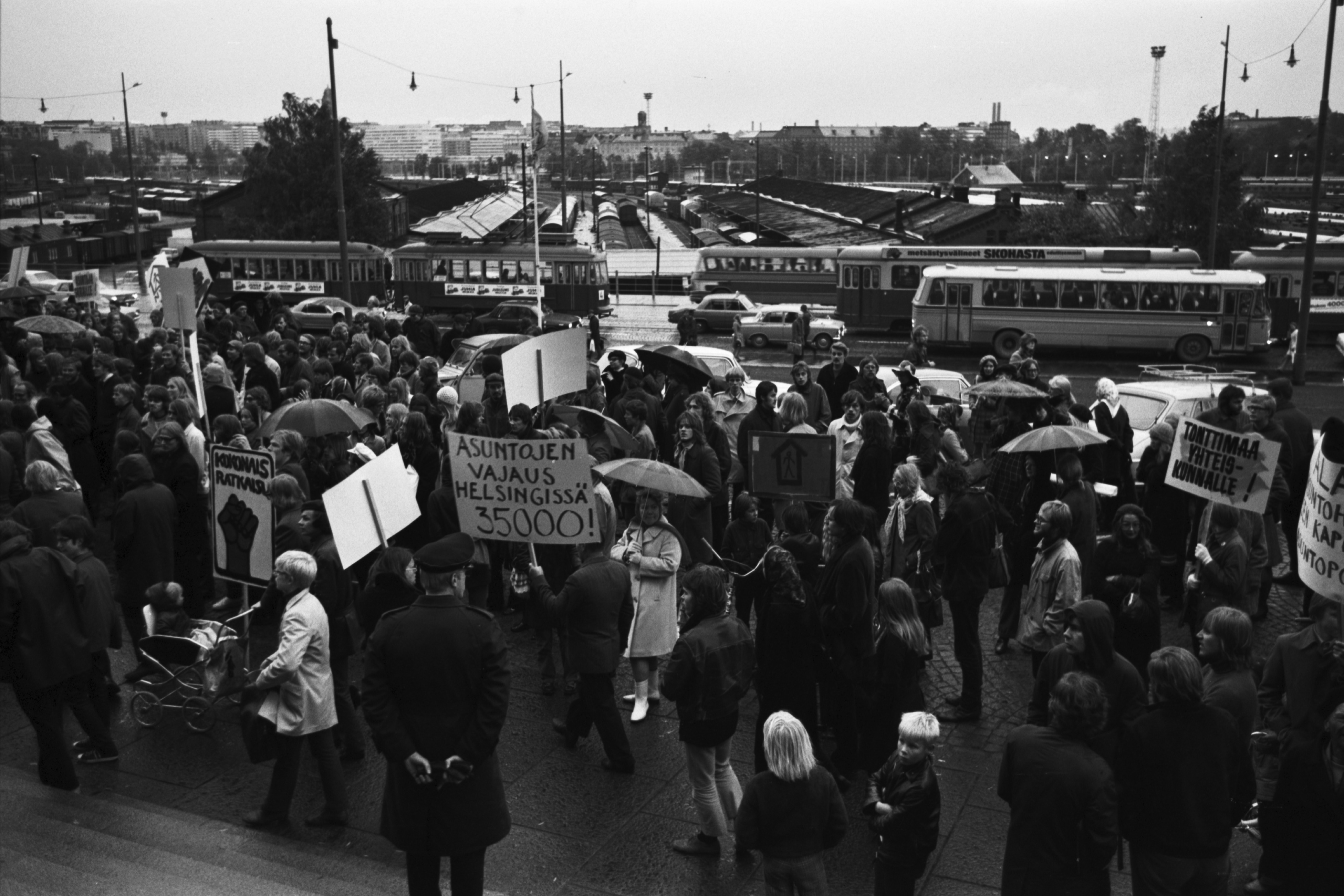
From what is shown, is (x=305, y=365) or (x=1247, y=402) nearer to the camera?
(x=1247, y=402)

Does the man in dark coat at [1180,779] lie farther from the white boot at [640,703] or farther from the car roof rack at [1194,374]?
the car roof rack at [1194,374]

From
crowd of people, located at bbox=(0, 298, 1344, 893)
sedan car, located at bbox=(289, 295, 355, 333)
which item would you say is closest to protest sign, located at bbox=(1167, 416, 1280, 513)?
crowd of people, located at bbox=(0, 298, 1344, 893)

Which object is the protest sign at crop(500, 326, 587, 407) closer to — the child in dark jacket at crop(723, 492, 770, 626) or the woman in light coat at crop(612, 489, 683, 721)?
the woman in light coat at crop(612, 489, 683, 721)

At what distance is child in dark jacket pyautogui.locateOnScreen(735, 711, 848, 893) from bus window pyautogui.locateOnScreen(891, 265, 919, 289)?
117 feet

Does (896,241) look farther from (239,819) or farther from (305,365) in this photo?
(239,819)

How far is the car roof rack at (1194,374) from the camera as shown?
63.4 ft

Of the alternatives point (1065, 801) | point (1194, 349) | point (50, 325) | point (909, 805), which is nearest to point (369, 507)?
point (909, 805)

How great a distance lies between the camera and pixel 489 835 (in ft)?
17.9

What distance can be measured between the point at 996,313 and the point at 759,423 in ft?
78.8

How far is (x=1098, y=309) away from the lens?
32.9m

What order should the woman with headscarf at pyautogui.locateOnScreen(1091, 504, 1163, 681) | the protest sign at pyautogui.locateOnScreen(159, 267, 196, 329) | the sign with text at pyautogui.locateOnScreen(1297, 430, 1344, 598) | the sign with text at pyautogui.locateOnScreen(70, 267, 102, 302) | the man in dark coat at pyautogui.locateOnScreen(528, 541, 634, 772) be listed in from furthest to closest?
1. the sign with text at pyautogui.locateOnScreen(70, 267, 102, 302)
2. the protest sign at pyautogui.locateOnScreen(159, 267, 196, 329)
3. the woman with headscarf at pyautogui.locateOnScreen(1091, 504, 1163, 681)
4. the man in dark coat at pyautogui.locateOnScreen(528, 541, 634, 772)
5. the sign with text at pyautogui.locateOnScreen(1297, 430, 1344, 598)

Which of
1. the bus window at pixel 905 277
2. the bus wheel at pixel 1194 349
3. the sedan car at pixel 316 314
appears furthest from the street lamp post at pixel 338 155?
the bus wheel at pixel 1194 349

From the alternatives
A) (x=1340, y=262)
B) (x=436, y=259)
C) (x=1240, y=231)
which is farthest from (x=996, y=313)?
(x=1240, y=231)

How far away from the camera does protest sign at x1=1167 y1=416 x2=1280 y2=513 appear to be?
27.8ft
